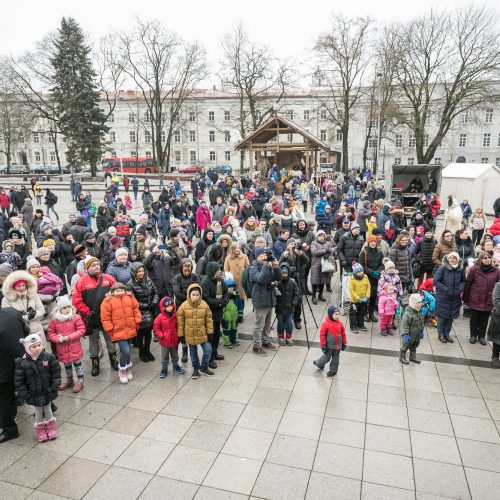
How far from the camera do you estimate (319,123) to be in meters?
61.0

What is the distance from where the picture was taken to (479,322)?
758cm

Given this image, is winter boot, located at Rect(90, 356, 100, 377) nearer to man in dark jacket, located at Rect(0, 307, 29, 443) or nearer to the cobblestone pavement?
the cobblestone pavement

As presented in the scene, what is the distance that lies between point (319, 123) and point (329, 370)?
58.5 m

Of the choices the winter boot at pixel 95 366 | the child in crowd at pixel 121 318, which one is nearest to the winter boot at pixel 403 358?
the child in crowd at pixel 121 318

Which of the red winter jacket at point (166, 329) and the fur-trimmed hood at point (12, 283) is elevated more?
the fur-trimmed hood at point (12, 283)

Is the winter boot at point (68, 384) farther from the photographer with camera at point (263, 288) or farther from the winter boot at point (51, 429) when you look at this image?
the photographer with camera at point (263, 288)

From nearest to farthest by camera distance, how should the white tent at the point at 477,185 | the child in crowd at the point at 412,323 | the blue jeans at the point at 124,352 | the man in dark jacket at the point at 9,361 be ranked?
1. the man in dark jacket at the point at 9,361
2. the blue jeans at the point at 124,352
3. the child in crowd at the point at 412,323
4. the white tent at the point at 477,185

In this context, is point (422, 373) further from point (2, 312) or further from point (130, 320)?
point (2, 312)

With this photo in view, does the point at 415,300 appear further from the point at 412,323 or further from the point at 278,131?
the point at 278,131

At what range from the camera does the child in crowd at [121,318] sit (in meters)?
6.07

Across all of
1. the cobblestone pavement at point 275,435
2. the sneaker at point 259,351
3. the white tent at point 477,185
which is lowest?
the cobblestone pavement at point 275,435

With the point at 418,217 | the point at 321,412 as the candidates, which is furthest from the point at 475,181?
the point at 321,412

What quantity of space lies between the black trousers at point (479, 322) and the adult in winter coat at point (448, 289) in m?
0.32

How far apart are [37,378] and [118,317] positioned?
1.53m
